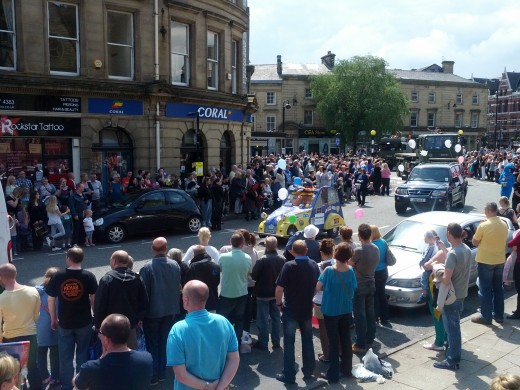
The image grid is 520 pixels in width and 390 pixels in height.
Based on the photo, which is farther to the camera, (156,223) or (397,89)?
(397,89)

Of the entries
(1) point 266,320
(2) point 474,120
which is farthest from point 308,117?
(1) point 266,320

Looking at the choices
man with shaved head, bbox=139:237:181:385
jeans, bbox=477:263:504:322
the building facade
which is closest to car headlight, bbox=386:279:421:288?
jeans, bbox=477:263:504:322

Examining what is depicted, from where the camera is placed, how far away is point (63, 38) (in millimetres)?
18938

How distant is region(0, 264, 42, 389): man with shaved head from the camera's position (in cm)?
538

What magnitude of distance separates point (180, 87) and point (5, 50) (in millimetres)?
6776

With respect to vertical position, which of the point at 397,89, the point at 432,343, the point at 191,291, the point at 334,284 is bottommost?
the point at 432,343

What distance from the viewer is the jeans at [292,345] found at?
20.7 ft

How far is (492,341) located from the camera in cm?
757

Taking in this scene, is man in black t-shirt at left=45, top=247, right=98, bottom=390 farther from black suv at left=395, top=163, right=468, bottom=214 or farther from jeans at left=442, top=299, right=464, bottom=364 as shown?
black suv at left=395, top=163, right=468, bottom=214

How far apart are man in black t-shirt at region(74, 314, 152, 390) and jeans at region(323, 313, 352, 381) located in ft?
9.94

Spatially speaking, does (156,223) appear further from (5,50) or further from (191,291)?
(191,291)

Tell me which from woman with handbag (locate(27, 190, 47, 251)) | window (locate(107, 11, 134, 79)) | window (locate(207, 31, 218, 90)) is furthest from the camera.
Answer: window (locate(207, 31, 218, 90))

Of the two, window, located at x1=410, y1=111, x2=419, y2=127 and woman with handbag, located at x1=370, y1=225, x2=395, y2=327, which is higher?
window, located at x1=410, y1=111, x2=419, y2=127

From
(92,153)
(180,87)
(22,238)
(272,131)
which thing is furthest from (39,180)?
(272,131)
